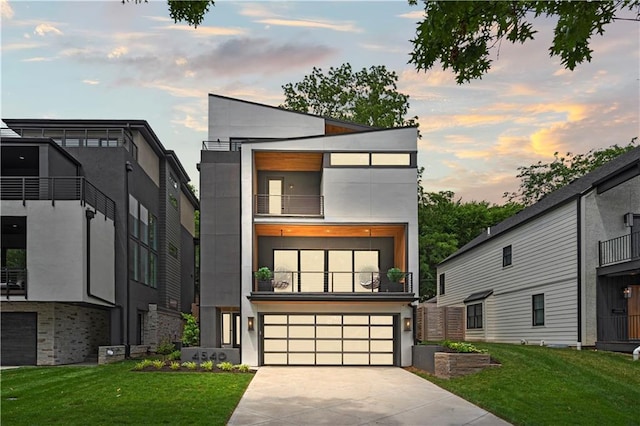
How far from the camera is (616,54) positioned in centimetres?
1784

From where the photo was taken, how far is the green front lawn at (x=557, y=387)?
11.6 m

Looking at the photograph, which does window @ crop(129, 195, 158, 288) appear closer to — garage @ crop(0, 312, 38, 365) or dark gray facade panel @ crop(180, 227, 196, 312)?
garage @ crop(0, 312, 38, 365)

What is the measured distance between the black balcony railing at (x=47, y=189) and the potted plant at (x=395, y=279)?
10.8 metres

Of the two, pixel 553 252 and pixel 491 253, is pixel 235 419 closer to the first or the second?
pixel 553 252

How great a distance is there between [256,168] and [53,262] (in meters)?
8.05

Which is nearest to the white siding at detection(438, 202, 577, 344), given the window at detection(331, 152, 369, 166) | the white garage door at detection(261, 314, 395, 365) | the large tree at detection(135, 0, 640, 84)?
the white garage door at detection(261, 314, 395, 365)

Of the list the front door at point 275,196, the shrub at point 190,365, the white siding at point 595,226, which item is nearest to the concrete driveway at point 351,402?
the shrub at point 190,365

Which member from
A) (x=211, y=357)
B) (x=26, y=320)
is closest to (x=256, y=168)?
(x=211, y=357)

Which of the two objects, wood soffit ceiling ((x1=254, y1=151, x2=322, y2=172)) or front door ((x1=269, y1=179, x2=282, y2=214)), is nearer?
wood soffit ceiling ((x1=254, y1=151, x2=322, y2=172))

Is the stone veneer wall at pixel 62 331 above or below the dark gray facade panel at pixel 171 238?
below

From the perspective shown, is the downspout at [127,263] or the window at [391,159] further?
the downspout at [127,263]

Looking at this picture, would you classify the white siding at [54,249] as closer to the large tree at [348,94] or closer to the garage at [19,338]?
the garage at [19,338]

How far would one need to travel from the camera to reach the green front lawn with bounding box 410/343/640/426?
1162 cm

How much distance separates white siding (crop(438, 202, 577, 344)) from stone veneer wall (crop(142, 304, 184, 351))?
617 inches
